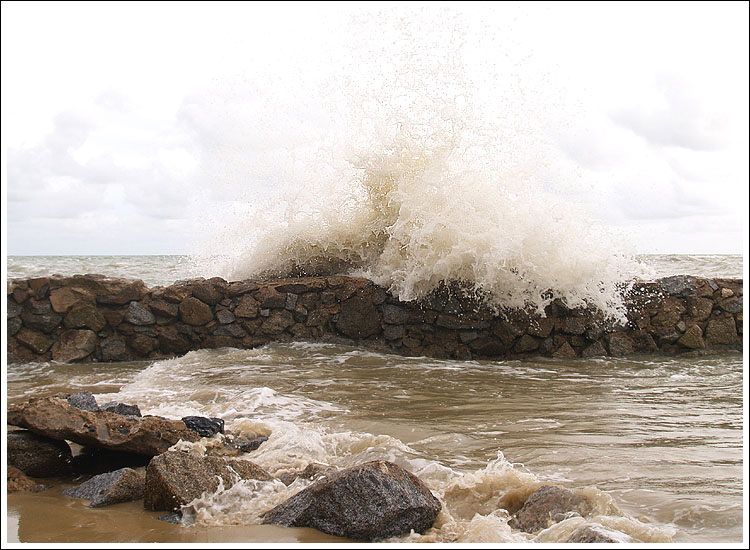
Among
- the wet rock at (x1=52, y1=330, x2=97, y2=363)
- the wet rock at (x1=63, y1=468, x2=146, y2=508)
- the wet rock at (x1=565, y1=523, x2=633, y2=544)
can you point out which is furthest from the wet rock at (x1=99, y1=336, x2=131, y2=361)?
the wet rock at (x1=565, y1=523, x2=633, y2=544)

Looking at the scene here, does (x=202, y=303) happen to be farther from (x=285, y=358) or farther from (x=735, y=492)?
(x=735, y=492)

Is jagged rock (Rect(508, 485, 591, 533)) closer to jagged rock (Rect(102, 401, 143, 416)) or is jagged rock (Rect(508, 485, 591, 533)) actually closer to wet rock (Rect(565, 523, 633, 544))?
wet rock (Rect(565, 523, 633, 544))

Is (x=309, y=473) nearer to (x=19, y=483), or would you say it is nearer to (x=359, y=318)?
(x=19, y=483)

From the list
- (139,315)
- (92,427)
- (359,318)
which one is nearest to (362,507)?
(92,427)

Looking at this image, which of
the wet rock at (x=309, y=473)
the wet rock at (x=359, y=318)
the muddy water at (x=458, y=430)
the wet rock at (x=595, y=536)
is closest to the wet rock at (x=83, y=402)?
the muddy water at (x=458, y=430)

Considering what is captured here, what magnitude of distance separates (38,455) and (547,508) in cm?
284

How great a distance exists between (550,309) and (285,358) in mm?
3422

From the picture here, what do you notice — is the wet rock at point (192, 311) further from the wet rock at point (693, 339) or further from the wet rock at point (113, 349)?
the wet rock at point (693, 339)

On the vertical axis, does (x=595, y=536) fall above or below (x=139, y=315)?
below

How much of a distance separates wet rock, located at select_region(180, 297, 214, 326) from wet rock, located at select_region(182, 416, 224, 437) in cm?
427

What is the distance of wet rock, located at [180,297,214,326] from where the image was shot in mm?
8344


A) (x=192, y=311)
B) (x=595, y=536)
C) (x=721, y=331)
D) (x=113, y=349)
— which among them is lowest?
(x=113, y=349)

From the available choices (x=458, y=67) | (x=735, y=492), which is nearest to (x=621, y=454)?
(x=735, y=492)

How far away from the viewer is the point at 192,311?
8.35 m
